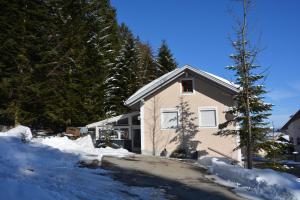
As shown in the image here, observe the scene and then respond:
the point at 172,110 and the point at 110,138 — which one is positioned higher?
the point at 172,110

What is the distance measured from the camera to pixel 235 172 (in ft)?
54.4

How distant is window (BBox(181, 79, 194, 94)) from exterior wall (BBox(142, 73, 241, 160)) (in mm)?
259

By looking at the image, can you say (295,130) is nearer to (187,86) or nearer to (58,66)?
(187,86)

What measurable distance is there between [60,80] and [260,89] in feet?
59.9

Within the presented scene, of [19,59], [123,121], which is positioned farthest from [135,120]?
[19,59]

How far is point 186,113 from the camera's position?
2886 cm

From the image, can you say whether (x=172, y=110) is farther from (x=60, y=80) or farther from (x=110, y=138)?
(x=60, y=80)

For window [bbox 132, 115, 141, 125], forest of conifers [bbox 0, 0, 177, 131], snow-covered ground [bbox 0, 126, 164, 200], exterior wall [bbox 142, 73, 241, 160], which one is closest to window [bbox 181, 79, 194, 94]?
exterior wall [bbox 142, 73, 241, 160]

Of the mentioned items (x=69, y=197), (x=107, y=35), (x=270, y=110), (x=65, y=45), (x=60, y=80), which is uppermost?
(x=107, y=35)

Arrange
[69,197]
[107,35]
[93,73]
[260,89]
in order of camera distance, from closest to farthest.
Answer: [69,197], [260,89], [93,73], [107,35]

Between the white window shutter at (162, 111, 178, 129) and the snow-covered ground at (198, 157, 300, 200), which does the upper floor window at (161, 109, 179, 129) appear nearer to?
the white window shutter at (162, 111, 178, 129)

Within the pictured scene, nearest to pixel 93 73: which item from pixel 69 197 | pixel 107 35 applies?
pixel 107 35

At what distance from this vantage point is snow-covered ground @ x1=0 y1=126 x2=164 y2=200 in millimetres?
8898

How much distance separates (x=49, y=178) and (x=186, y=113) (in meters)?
17.8
